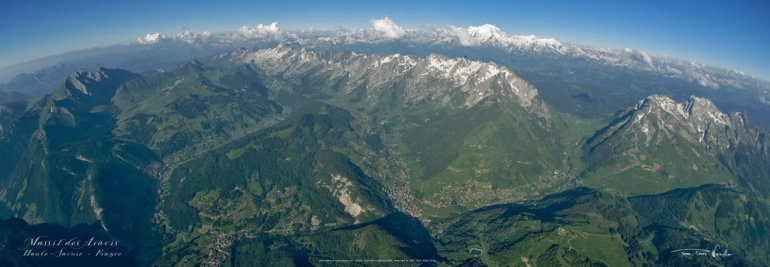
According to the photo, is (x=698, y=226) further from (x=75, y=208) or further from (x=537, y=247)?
(x=75, y=208)

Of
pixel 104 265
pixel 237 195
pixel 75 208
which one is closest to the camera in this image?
pixel 104 265

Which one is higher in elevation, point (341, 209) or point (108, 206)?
point (108, 206)

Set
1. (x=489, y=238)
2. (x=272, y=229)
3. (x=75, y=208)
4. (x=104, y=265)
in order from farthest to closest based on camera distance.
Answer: (x=75, y=208), (x=272, y=229), (x=489, y=238), (x=104, y=265)

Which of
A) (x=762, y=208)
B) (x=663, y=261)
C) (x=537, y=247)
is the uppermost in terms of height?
(x=537, y=247)

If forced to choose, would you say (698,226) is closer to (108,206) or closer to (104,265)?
(104,265)

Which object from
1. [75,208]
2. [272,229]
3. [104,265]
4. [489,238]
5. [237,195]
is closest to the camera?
[104,265]

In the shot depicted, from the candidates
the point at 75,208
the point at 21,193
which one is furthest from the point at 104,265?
the point at 21,193

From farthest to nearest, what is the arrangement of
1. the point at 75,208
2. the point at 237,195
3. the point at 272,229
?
the point at 237,195 < the point at 75,208 < the point at 272,229

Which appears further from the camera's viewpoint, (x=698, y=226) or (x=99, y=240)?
(x=698, y=226)

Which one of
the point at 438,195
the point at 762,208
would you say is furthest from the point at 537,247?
the point at 762,208
